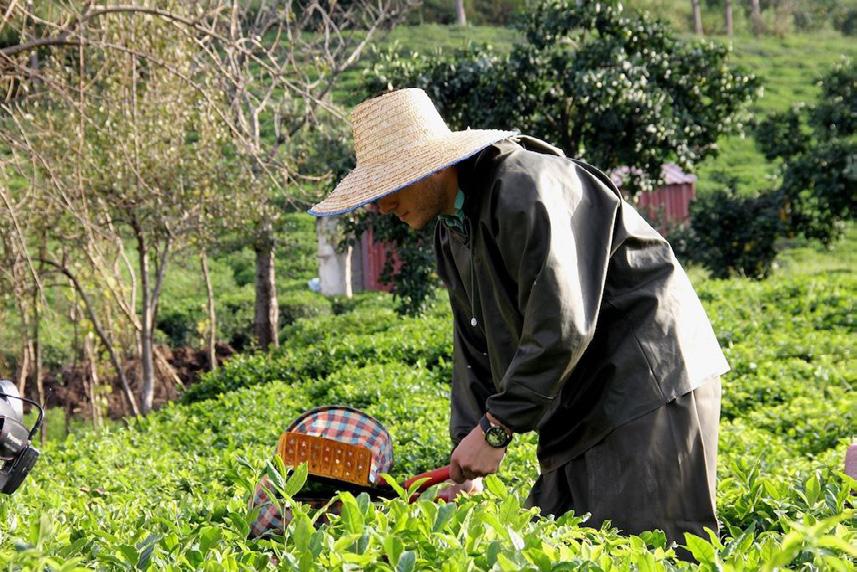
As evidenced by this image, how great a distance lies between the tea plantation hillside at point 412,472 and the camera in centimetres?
204

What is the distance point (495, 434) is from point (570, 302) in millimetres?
430

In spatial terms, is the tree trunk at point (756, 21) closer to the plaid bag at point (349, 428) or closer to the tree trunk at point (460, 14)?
the tree trunk at point (460, 14)

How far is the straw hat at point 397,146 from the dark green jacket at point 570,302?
3.9 inches

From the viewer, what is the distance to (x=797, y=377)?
23.2ft

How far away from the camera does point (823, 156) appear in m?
15.0

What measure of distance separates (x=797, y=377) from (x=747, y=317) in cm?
289

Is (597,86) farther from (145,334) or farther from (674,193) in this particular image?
(674,193)

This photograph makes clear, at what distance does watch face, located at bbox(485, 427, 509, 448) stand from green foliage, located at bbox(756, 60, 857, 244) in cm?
1287

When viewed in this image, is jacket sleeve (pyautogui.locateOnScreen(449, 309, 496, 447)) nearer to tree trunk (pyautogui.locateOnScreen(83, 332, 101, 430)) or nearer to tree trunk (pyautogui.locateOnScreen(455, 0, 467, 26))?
tree trunk (pyautogui.locateOnScreen(83, 332, 101, 430))

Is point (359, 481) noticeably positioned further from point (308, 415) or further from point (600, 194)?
point (600, 194)

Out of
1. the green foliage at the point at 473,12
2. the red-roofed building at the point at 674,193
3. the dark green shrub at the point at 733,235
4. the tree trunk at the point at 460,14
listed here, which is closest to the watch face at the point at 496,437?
the dark green shrub at the point at 733,235

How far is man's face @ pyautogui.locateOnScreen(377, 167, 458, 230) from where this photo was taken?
3.10 metres

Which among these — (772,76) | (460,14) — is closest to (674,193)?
(772,76)

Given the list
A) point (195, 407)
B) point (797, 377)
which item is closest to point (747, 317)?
point (797, 377)
